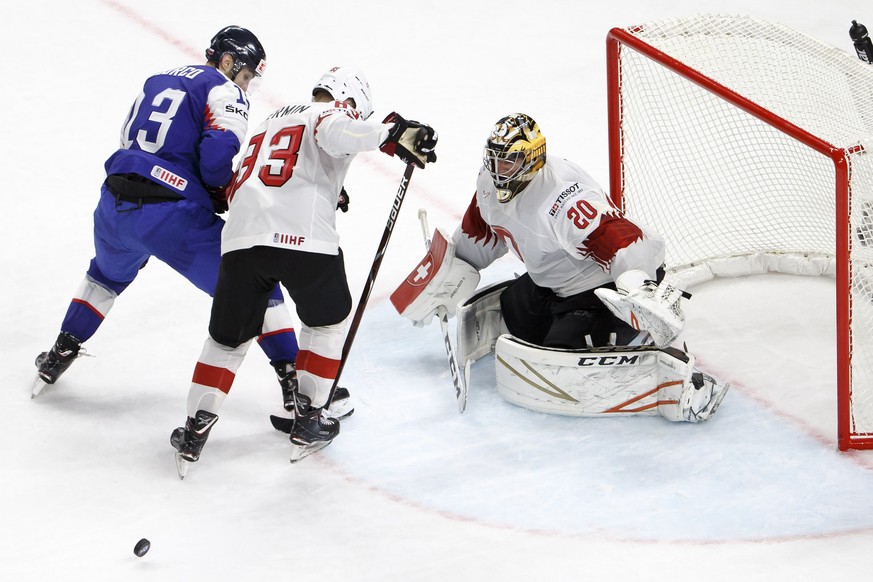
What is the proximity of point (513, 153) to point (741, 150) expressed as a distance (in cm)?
123


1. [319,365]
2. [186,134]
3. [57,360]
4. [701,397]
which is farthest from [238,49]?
[701,397]

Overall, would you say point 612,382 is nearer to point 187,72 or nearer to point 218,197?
point 218,197

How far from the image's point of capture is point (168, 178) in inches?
135

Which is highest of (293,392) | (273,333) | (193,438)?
(273,333)

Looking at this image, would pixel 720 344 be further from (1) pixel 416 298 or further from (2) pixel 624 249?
(1) pixel 416 298

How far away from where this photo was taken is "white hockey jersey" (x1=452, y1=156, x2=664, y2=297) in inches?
134

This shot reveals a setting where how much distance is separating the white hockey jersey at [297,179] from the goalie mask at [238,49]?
0.43 meters

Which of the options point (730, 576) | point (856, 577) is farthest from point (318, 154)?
point (856, 577)

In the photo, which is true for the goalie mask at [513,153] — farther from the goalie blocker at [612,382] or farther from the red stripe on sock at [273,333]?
the red stripe on sock at [273,333]

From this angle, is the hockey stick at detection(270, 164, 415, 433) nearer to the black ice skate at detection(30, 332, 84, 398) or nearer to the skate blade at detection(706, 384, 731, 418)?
the black ice skate at detection(30, 332, 84, 398)

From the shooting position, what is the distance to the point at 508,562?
294cm

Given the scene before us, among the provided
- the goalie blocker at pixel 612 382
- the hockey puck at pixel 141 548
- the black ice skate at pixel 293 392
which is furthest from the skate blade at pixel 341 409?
the hockey puck at pixel 141 548

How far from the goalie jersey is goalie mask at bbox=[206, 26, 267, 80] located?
4.5 inches

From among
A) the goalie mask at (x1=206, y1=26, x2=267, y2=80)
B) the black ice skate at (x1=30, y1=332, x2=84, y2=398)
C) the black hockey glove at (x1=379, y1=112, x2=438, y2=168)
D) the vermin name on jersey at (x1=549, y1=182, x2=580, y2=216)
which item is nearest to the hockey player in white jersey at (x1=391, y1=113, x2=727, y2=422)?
the vermin name on jersey at (x1=549, y1=182, x2=580, y2=216)
